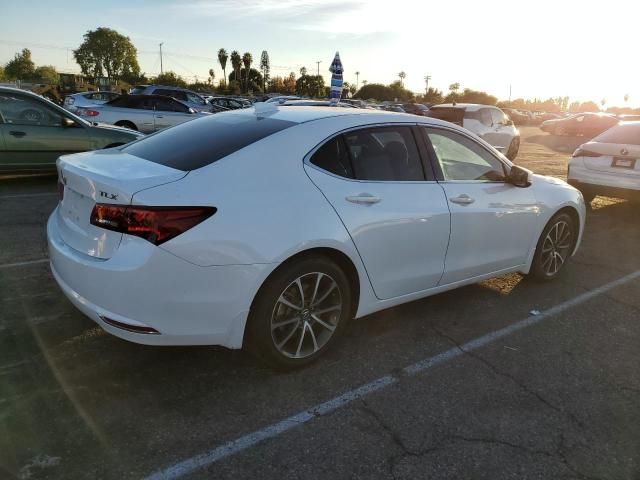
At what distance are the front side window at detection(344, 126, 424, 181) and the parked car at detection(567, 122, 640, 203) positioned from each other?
5.66 m

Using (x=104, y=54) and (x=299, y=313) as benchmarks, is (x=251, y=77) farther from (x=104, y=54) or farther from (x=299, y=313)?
(x=299, y=313)

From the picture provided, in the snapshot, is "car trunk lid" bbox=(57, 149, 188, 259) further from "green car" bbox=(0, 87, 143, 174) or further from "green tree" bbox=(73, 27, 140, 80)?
"green tree" bbox=(73, 27, 140, 80)

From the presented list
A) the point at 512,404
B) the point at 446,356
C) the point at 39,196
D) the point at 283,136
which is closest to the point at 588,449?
the point at 512,404

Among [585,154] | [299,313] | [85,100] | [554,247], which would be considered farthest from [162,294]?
[85,100]

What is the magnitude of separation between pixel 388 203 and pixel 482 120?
12088 millimetres

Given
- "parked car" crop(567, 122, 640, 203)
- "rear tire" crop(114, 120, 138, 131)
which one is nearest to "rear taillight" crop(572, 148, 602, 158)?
"parked car" crop(567, 122, 640, 203)

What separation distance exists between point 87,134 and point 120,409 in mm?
7059

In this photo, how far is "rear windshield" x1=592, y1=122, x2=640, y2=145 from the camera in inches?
320

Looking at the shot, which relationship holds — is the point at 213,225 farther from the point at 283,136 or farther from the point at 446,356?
the point at 446,356

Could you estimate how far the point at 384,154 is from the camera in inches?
145

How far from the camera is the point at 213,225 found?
9.05ft

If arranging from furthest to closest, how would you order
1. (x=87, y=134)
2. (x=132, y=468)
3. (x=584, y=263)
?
(x=87, y=134) → (x=584, y=263) → (x=132, y=468)

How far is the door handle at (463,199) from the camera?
12.8 ft

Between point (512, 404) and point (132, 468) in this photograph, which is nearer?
point (132, 468)
